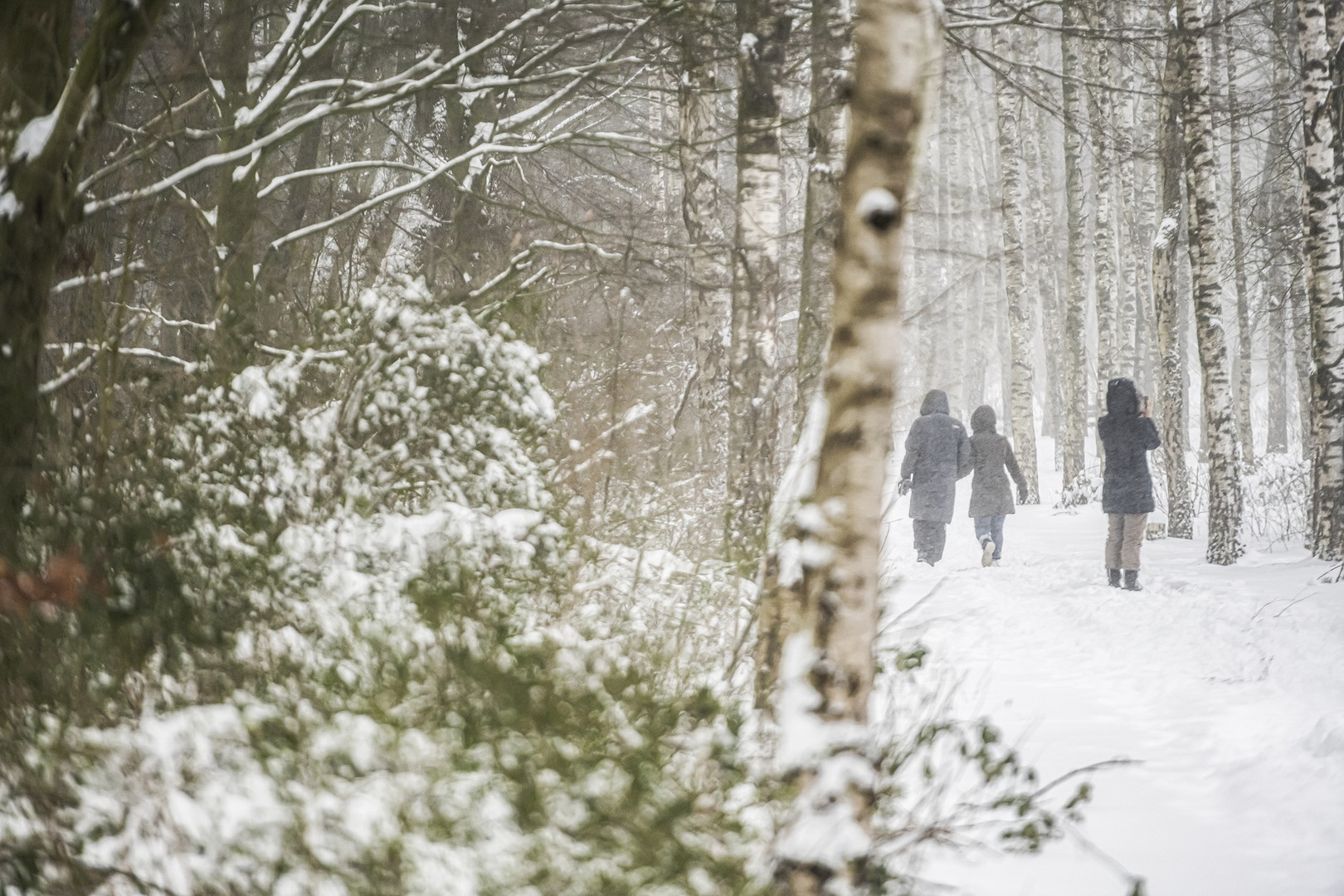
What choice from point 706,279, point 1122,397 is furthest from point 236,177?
point 1122,397

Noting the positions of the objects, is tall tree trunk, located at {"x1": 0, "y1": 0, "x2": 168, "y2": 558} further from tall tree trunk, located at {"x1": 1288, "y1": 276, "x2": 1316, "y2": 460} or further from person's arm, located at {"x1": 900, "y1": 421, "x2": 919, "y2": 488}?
tall tree trunk, located at {"x1": 1288, "y1": 276, "x2": 1316, "y2": 460}

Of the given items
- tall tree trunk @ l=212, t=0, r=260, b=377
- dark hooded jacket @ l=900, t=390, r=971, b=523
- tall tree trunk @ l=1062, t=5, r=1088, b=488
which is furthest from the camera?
tall tree trunk @ l=1062, t=5, r=1088, b=488

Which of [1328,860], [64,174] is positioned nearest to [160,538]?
[64,174]

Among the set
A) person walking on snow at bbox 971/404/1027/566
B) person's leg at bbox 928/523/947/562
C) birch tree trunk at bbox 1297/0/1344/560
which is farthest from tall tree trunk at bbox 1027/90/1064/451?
person's leg at bbox 928/523/947/562

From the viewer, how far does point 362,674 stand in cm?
303

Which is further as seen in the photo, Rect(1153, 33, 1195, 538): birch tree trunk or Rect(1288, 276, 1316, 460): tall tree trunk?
Rect(1288, 276, 1316, 460): tall tree trunk

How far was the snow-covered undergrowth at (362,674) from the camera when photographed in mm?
2281

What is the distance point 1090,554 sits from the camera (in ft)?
34.3

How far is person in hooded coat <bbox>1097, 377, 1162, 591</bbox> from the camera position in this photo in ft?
27.2

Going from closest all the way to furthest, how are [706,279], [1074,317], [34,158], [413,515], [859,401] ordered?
1. [859,401]
2. [34,158]
3. [413,515]
4. [706,279]
5. [1074,317]

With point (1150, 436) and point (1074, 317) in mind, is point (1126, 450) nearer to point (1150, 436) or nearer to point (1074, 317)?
point (1150, 436)

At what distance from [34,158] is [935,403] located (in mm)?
8988

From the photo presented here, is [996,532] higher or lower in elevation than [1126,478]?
lower

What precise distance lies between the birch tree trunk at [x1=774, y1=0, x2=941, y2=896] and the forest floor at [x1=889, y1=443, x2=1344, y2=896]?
0.74 meters
